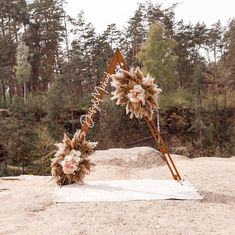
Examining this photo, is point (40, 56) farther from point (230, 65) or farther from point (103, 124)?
point (230, 65)

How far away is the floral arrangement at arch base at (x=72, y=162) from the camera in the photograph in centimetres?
635

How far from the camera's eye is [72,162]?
6.29 meters

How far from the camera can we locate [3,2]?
1145 inches

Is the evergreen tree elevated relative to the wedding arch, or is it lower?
elevated

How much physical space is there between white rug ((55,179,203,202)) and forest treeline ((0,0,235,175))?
1349 cm

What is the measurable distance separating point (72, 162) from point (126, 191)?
3.34 feet

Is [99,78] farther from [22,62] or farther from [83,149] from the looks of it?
[83,149]

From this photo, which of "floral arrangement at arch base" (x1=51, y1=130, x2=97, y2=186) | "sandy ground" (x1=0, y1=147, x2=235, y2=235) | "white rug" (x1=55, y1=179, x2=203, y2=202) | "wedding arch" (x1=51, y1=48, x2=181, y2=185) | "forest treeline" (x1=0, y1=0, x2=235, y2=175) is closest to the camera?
"sandy ground" (x1=0, y1=147, x2=235, y2=235)

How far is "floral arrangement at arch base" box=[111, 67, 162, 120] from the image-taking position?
6.07 metres

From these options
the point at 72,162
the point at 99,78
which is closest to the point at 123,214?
the point at 72,162

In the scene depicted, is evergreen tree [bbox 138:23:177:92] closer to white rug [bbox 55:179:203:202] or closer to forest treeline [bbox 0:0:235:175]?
forest treeline [bbox 0:0:235:175]

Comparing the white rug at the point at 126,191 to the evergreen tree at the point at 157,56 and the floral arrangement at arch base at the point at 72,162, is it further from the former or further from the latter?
the evergreen tree at the point at 157,56

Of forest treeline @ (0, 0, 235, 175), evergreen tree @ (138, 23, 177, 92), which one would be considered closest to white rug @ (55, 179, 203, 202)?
forest treeline @ (0, 0, 235, 175)

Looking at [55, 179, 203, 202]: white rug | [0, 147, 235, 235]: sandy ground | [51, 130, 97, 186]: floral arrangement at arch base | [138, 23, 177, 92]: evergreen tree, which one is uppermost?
[138, 23, 177, 92]: evergreen tree
